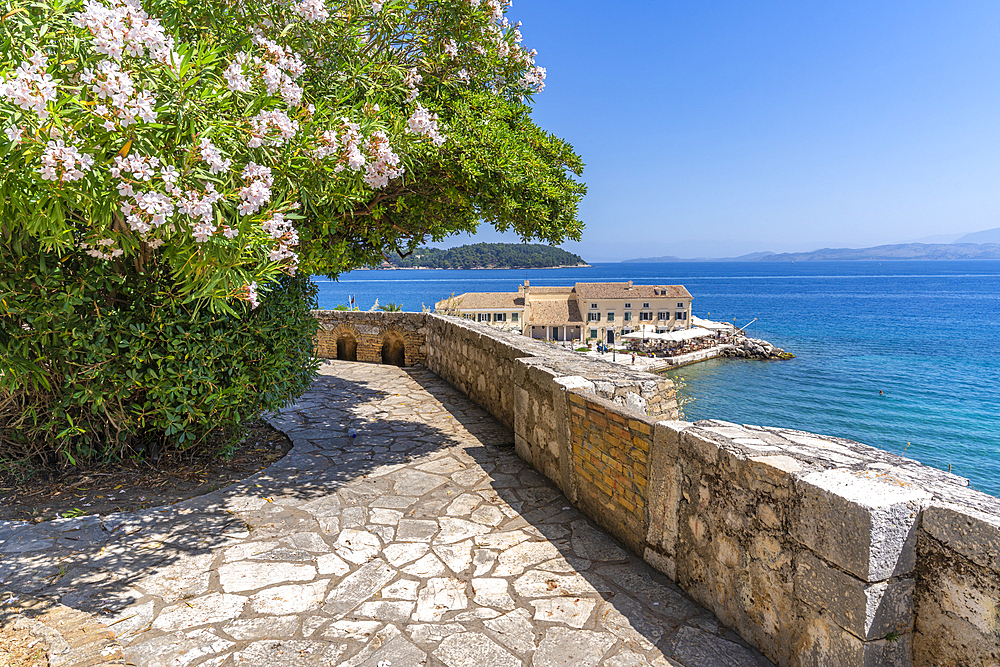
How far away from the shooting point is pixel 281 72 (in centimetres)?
338

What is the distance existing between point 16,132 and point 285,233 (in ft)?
4.38

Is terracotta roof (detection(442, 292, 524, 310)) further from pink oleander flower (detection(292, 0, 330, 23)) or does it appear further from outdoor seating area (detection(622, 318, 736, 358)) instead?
pink oleander flower (detection(292, 0, 330, 23))

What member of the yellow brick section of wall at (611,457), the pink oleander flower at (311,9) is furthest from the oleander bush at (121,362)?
the yellow brick section of wall at (611,457)

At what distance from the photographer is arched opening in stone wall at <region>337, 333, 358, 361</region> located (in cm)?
1085

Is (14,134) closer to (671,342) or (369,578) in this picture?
(369,578)

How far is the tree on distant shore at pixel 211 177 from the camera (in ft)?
8.04

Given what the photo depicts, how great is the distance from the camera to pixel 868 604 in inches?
76.0

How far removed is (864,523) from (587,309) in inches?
2411

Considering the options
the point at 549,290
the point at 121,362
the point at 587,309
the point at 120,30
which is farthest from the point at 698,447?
the point at 549,290

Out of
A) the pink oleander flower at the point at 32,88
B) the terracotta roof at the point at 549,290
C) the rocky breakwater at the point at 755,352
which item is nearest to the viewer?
the pink oleander flower at the point at 32,88

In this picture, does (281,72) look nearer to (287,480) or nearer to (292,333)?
(292,333)

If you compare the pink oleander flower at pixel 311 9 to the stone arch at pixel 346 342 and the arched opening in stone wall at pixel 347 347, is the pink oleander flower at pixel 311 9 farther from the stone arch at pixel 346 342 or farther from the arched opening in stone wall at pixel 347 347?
the arched opening in stone wall at pixel 347 347

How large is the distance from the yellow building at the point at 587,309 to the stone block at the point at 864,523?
2231 inches

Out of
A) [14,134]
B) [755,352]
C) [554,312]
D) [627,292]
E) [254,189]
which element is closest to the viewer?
[14,134]
